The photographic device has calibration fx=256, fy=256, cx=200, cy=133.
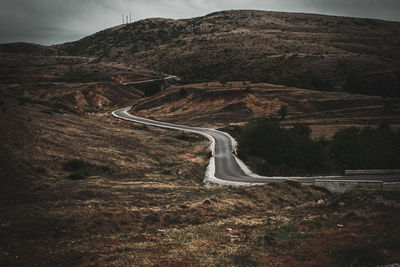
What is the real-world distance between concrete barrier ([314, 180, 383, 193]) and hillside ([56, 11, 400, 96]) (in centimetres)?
6029

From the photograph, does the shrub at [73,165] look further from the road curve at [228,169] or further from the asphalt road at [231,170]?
the asphalt road at [231,170]

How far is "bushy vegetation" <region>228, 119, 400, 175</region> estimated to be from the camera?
32.2 metres

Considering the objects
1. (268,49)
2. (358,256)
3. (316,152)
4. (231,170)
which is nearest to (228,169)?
(231,170)

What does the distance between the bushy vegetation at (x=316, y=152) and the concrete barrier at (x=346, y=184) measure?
9673 mm

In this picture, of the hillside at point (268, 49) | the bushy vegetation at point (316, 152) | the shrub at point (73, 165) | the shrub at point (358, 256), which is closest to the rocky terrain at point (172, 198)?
the shrub at point (358, 256)

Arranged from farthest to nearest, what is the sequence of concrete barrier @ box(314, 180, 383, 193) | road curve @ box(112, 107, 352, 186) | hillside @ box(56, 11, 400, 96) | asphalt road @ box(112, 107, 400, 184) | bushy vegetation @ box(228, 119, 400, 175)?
1. hillside @ box(56, 11, 400, 96)
2. bushy vegetation @ box(228, 119, 400, 175)
3. road curve @ box(112, 107, 352, 186)
4. asphalt road @ box(112, 107, 400, 184)
5. concrete barrier @ box(314, 180, 383, 193)

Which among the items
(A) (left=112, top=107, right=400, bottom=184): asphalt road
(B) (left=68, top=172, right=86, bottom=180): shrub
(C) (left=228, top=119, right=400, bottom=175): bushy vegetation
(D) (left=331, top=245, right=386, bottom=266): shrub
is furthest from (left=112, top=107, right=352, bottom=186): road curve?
(D) (left=331, top=245, right=386, bottom=266): shrub

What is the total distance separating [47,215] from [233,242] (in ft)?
29.8

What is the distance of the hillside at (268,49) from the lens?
277ft

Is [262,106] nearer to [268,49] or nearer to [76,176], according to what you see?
[268,49]

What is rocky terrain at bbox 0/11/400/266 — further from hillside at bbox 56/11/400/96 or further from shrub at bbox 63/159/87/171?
hillside at bbox 56/11/400/96

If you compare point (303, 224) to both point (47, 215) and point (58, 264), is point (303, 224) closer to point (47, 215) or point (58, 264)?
point (58, 264)

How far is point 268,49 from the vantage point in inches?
4414

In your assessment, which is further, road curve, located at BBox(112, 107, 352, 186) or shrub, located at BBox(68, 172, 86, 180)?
road curve, located at BBox(112, 107, 352, 186)
